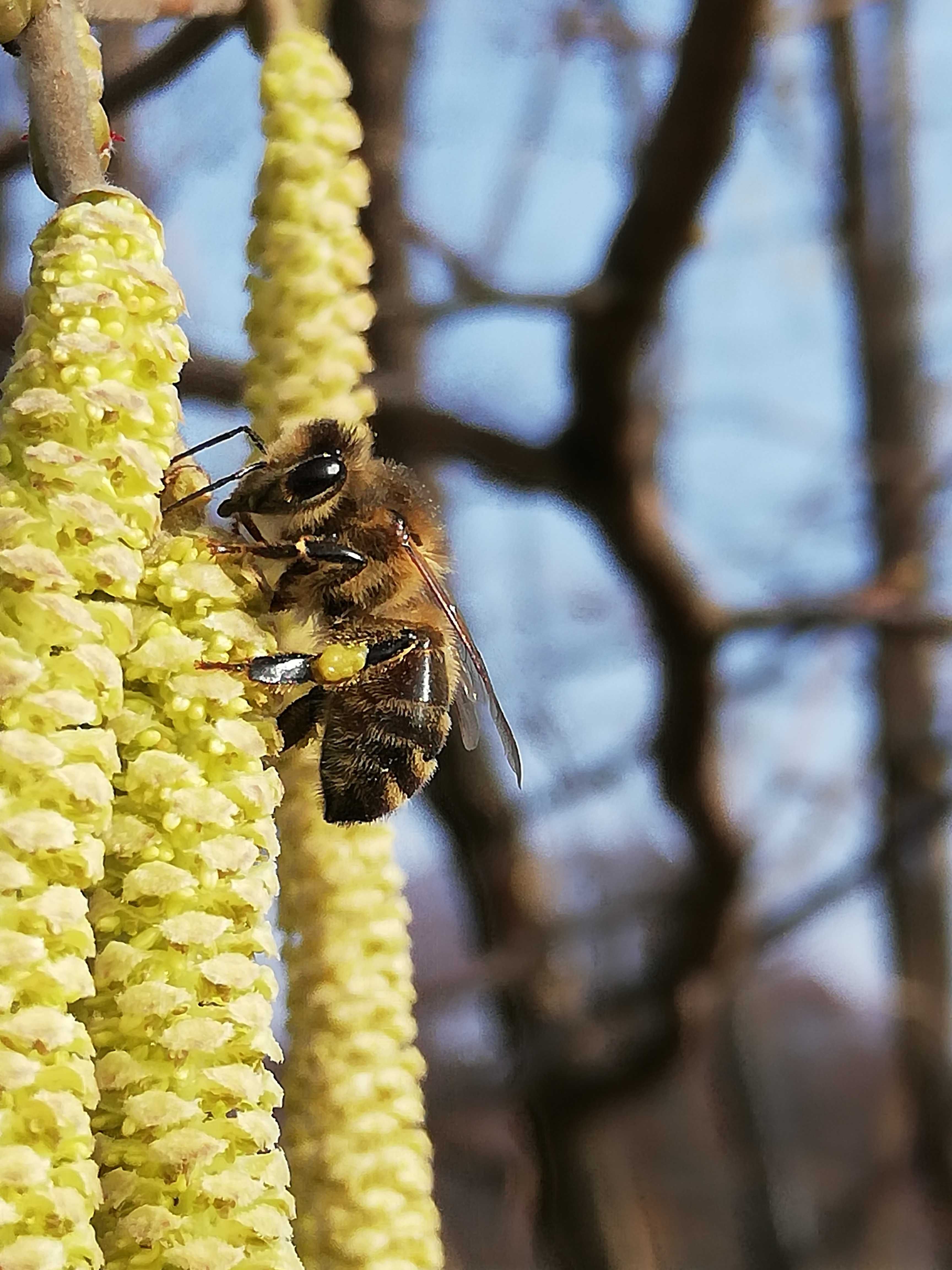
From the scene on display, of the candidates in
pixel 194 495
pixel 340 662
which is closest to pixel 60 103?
pixel 194 495

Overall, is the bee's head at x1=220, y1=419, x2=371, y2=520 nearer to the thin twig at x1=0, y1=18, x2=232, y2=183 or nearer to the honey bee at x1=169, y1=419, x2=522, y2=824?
the honey bee at x1=169, y1=419, x2=522, y2=824

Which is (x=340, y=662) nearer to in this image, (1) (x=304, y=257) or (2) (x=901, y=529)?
(1) (x=304, y=257)

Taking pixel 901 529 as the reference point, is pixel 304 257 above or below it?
below

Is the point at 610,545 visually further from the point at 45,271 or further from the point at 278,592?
the point at 45,271

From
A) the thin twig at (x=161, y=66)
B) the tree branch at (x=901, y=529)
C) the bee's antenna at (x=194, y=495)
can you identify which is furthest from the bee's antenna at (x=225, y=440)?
the tree branch at (x=901, y=529)

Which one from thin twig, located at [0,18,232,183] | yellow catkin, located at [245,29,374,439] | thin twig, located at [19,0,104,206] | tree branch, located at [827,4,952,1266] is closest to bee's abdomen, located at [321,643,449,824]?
Answer: yellow catkin, located at [245,29,374,439]

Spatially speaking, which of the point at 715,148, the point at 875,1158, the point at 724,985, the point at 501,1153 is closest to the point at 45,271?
the point at 715,148
